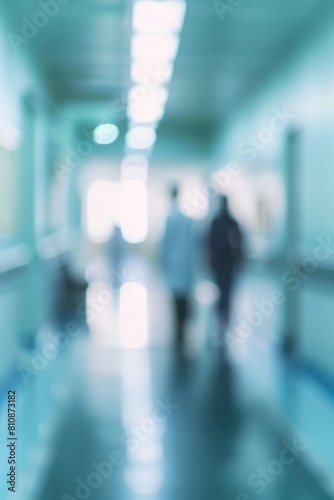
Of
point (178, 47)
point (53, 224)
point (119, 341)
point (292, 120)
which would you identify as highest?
point (178, 47)

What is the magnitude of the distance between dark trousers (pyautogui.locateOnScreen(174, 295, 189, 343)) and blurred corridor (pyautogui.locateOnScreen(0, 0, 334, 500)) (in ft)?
0.07

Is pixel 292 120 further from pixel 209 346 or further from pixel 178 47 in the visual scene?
pixel 209 346

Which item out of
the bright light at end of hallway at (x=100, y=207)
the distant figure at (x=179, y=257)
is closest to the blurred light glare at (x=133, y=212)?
the bright light at end of hallway at (x=100, y=207)

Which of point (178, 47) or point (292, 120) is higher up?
point (178, 47)

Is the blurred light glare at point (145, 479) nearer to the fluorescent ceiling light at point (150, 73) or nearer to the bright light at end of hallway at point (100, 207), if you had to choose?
the fluorescent ceiling light at point (150, 73)

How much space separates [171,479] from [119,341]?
19.9 ft

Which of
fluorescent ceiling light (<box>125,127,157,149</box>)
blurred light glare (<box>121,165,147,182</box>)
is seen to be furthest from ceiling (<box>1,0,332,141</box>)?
blurred light glare (<box>121,165,147,182</box>)

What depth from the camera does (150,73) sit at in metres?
11.5

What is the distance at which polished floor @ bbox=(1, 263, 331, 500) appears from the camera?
4.77 meters

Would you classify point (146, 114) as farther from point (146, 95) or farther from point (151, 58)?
point (151, 58)

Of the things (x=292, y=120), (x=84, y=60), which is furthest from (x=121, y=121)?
→ (x=292, y=120)

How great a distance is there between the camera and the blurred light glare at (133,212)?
94.5 ft

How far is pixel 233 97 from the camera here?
14367 millimetres

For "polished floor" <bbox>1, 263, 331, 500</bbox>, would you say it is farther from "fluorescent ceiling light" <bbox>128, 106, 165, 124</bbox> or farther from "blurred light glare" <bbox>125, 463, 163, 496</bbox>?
"fluorescent ceiling light" <bbox>128, 106, 165, 124</bbox>
